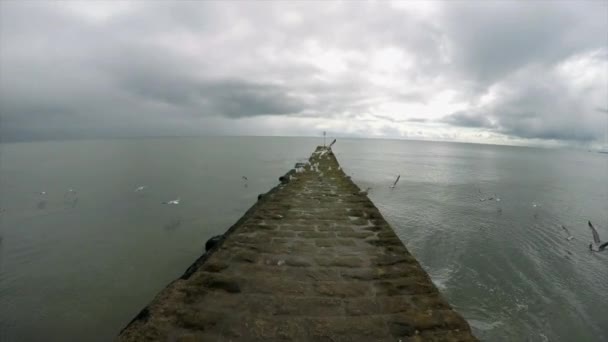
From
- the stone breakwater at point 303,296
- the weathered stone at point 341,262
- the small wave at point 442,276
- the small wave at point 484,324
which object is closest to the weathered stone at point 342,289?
the stone breakwater at point 303,296

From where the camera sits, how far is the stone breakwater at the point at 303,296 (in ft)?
10.3

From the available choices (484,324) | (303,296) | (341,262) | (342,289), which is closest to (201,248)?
(341,262)

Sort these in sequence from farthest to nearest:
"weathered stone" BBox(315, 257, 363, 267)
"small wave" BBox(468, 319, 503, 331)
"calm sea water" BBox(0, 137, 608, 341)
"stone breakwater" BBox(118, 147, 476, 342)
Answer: "calm sea water" BBox(0, 137, 608, 341), "small wave" BBox(468, 319, 503, 331), "weathered stone" BBox(315, 257, 363, 267), "stone breakwater" BBox(118, 147, 476, 342)

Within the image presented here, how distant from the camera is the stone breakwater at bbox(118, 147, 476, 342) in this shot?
3129 mm

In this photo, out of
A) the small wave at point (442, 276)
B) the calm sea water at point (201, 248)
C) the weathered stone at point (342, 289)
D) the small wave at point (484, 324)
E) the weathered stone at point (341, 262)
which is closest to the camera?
the weathered stone at point (342, 289)

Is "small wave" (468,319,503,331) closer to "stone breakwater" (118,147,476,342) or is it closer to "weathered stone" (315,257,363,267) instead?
"stone breakwater" (118,147,476,342)

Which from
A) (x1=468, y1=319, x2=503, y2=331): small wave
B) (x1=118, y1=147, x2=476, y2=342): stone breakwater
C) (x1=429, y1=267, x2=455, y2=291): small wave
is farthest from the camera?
(x1=429, y1=267, x2=455, y2=291): small wave

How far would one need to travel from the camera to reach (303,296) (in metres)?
3.83

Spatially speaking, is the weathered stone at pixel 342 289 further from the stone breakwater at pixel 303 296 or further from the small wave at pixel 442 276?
the small wave at pixel 442 276

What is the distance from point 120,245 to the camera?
44.4 ft

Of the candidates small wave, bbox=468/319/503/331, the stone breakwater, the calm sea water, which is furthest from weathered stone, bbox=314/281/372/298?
small wave, bbox=468/319/503/331

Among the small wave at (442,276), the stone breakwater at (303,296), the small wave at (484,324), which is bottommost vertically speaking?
the small wave at (484,324)

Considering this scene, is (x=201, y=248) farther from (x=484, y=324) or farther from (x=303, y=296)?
(x=484, y=324)

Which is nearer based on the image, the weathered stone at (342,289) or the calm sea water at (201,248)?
the weathered stone at (342,289)
